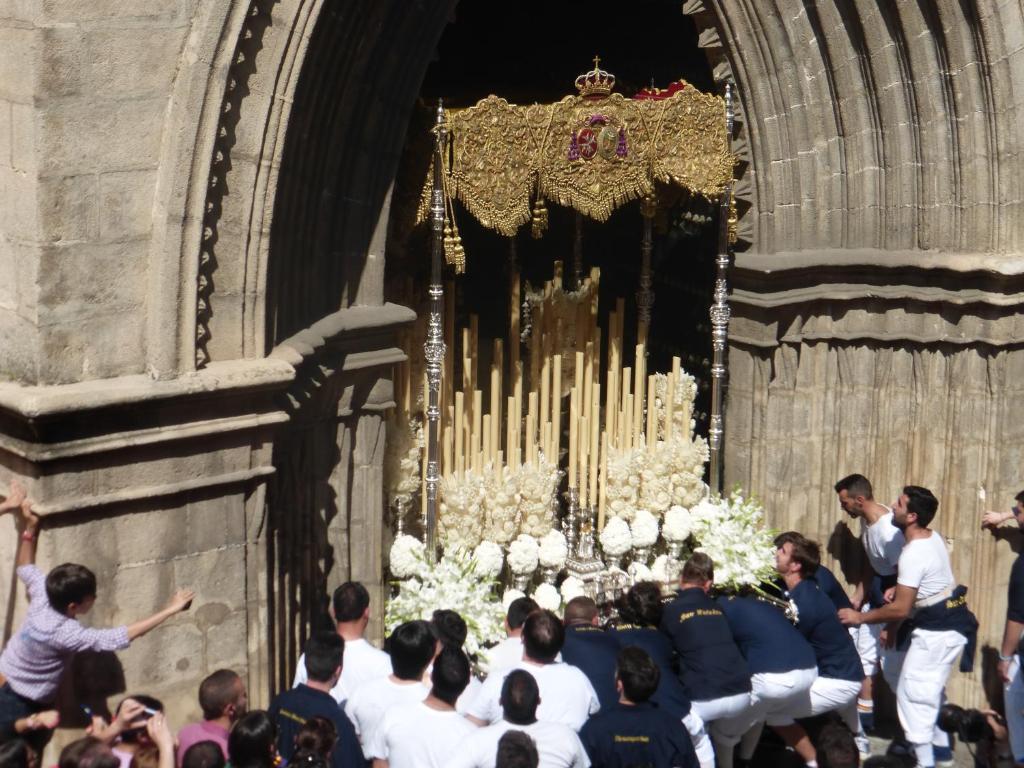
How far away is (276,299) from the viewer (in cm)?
675

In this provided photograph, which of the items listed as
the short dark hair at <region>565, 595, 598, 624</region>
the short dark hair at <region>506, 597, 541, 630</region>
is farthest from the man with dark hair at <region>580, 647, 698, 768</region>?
the short dark hair at <region>565, 595, 598, 624</region>

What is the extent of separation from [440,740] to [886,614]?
303 cm

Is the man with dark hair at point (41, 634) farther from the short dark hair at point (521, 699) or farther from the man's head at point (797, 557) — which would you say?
the man's head at point (797, 557)

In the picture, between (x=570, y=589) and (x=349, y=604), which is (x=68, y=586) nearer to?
(x=349, y=604)

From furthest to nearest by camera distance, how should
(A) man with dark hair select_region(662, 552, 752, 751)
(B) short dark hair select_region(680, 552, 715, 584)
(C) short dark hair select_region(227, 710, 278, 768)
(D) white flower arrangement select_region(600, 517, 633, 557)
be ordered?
(D) white flower arrangement select_region(600, 517, 633, 557), (B) short dark hair select_region(680, 552, 715, 584), (A) man with dark hair select_region(662, 552, 752, 751), (C) short dark hair select_region(227, 710, 278, 768)

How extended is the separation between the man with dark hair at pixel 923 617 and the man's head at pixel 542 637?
227 cm

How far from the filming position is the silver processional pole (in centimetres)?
873

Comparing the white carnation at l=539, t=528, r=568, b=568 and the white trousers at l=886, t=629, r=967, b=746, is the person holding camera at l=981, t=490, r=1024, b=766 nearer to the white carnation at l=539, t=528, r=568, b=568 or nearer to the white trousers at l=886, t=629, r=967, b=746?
the white trousers at l=886, t=629, r=967, b=746

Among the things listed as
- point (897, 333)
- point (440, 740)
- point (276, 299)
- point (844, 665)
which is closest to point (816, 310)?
point (897, 333)

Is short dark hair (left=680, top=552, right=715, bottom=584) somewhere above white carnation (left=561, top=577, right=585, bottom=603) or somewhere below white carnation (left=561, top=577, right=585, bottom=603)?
above

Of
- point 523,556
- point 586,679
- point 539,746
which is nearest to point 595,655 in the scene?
point 586,679

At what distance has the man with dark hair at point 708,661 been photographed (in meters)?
7.15

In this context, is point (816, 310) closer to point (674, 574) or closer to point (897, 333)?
point (897, 333)

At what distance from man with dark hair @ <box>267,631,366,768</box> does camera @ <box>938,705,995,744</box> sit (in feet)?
10.2
